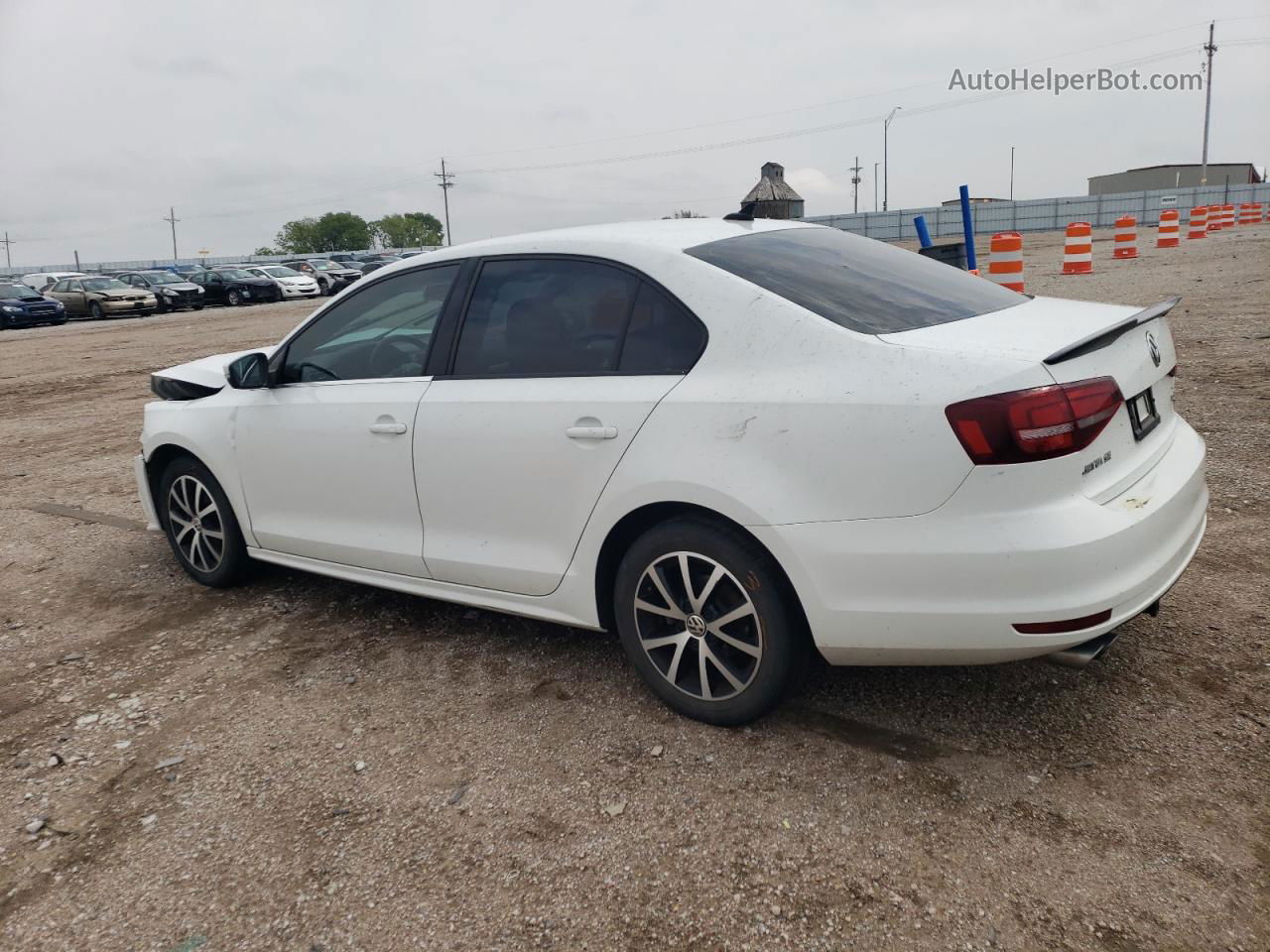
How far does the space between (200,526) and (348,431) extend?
4.52ft

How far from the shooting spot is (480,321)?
3627 millimetres

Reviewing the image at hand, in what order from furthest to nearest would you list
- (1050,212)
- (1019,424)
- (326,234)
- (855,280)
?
(326,234) → (1050,212) → (855,280) → (1019,424)

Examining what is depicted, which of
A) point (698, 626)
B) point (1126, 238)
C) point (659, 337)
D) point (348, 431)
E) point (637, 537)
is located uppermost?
point (1126, 238)

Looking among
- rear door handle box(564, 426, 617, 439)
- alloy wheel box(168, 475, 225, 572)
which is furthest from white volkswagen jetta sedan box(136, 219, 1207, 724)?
Answer: alloy wheel box(168, 475, 225, 572)

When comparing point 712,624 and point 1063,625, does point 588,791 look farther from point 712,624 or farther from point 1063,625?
point 1063,625

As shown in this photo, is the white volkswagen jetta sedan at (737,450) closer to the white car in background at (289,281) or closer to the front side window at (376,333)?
the front side window at (376,333)

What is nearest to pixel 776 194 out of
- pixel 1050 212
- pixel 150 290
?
pixel 150 290

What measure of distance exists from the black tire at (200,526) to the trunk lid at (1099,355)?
3309 mm

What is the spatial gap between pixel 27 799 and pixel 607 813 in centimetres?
189

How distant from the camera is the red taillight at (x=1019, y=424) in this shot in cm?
247

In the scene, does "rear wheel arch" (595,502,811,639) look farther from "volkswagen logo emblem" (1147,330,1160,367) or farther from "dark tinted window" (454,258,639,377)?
"volkswagen logo emblem" (1147,330,1160,367)

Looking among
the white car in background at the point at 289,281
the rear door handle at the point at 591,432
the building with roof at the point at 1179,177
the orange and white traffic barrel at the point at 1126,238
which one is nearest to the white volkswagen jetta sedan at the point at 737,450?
the rear door handle at the point at 591,432

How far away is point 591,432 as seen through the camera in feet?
10.2

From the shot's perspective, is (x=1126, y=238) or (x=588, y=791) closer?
(x=588, y=791)
